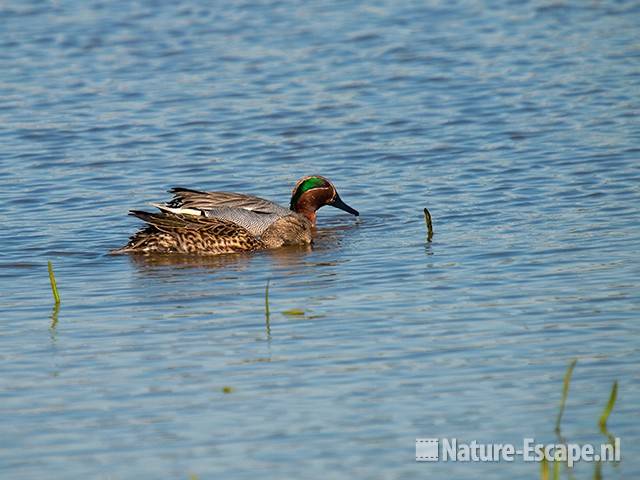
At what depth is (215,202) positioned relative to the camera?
11078 mm

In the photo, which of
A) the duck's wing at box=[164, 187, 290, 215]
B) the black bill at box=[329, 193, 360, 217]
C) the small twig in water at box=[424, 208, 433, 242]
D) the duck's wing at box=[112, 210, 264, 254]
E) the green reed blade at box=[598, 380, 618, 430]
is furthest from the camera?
the black bill at box=[329, 193, 360, 217]

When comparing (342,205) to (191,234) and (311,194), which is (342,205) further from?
(191,234)

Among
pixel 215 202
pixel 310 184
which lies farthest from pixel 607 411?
pixel 310 184

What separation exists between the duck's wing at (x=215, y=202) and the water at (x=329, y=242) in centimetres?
46

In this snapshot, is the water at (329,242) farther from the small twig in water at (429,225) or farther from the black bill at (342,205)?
the black bill at (342,205)

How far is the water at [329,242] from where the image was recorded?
6.48m

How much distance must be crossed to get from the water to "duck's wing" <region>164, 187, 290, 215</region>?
46 cm

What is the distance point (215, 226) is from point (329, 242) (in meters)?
0.98


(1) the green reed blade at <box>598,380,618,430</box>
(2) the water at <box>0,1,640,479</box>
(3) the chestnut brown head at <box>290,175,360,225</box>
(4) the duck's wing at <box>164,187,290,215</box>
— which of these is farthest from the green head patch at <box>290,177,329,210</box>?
(1) the green reed blade at <box>598,380,618,430</box>

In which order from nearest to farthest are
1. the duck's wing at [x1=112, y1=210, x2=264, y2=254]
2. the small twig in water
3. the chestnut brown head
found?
the small twig in water, the duck's wing at [x1=112, y1=210, x2=264, y2=254], the chestnut brown head

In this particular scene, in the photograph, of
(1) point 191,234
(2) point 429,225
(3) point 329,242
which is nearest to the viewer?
(2) point 429,225

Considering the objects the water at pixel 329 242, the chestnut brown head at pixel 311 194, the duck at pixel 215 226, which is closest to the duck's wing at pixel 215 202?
the duck at pixel 215 226

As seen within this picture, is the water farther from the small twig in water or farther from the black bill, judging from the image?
the black bill

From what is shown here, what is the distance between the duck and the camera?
35.6 ft
